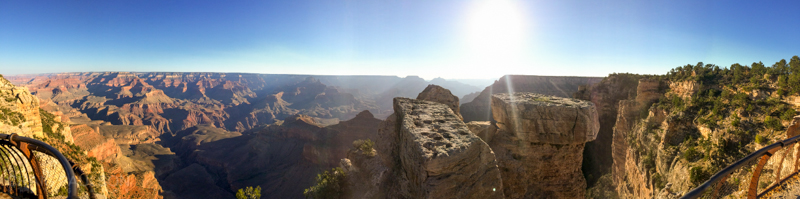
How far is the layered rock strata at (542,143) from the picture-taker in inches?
239

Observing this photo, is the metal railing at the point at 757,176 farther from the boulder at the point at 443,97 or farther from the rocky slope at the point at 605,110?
the rocky slope at the point at 605,110

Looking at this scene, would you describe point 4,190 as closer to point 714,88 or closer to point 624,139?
point 714,88

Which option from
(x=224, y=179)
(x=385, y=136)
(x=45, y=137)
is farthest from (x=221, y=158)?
(x=385, y=136)

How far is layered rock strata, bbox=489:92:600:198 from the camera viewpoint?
6.08m

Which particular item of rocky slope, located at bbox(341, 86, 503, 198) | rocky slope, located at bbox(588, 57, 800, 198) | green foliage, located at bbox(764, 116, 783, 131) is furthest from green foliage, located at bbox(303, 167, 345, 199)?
green foliage, located at bbox(764, 116, 783, 131)

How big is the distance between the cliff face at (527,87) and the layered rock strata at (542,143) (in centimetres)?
4227

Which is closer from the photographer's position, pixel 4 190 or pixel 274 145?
pixel 4 190

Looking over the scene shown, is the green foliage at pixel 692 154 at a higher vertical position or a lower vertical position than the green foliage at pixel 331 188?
higher

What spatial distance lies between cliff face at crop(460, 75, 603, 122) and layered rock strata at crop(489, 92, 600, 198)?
139 ft

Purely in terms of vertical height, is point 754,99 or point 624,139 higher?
point 754,99

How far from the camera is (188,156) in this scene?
69000mm

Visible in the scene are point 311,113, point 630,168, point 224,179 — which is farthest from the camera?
point 311,113

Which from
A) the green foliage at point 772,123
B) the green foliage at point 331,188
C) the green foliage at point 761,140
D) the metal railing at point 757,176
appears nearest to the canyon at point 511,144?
the green foliage at point 772,123

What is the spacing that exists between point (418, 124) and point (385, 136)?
7.47 metres
